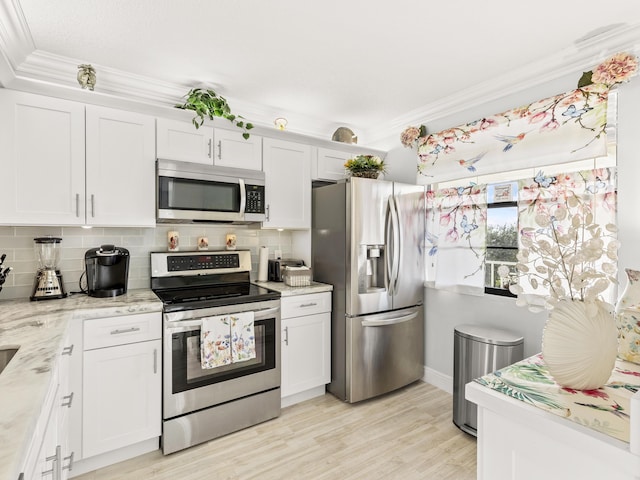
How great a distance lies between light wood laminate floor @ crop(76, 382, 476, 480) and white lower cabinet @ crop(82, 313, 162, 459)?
0.73 feet

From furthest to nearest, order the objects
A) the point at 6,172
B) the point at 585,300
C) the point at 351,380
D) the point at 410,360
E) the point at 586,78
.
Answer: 1. the point at 410,360
2. the point at 351,380
3. the point at 586,78
4. the point at 6,172
5. the point at 585,300

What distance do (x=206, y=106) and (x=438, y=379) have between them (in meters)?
3.07

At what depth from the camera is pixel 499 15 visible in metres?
1.84

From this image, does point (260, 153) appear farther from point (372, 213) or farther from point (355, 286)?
point (355, 286)

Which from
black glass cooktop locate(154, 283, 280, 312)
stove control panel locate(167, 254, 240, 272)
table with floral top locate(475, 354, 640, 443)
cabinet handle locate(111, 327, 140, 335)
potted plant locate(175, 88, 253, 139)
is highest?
potted plant locate(175, 88, 253, 139)

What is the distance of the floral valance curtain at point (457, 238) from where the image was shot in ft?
9.09

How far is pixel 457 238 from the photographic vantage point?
2910 millimetres

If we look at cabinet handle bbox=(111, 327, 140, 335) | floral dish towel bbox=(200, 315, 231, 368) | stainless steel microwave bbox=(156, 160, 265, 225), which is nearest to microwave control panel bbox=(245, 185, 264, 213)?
stainless steel microwave bbox=(156, 160, 265, 225)

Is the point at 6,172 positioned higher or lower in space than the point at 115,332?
higher

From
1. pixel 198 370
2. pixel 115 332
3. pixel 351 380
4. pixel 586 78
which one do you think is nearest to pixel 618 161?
pixel 586 78

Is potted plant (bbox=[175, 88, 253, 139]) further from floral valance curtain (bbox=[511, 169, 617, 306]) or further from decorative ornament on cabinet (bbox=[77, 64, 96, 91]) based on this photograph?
floral valance curtain (bbox=[511, 169, 617, 306])

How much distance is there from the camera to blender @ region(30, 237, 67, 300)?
84.7 inches

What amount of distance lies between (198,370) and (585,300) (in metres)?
2.13

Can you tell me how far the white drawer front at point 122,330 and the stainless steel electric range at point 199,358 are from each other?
7cm
